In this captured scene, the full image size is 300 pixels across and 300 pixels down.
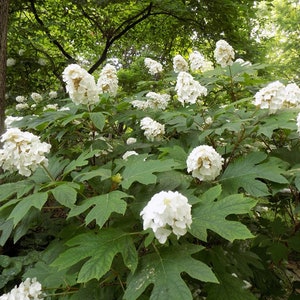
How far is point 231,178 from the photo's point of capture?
2.12 m

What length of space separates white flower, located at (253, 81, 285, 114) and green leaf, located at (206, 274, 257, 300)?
116 centimetres

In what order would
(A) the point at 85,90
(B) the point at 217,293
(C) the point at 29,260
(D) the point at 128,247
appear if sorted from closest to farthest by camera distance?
(D) the point at 128,247, (B) the point at 217,293, (A) the point at 85,90, (C) the point at 29,260

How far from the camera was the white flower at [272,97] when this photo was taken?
224 cm

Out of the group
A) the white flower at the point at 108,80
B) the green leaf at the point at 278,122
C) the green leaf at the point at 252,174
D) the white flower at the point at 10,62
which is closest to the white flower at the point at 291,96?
the green leaf at the point at 278,122

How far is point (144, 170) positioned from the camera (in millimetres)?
1912

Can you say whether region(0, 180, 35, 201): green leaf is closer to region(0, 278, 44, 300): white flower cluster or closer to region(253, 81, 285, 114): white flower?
region(0, 278, 44, 300): white flower cluster

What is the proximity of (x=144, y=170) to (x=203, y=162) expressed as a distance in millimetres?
364

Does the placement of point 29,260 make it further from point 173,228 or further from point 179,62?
point 179,62

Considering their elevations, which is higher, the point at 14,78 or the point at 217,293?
the point at 14,78

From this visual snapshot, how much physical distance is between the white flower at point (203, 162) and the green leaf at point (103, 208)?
50 cm

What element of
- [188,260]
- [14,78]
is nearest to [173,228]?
[188,260]

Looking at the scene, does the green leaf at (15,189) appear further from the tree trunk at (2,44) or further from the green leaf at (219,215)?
the tree trunk at (2,44)

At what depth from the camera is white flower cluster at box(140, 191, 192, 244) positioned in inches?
57.4

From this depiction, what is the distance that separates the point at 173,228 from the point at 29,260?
214 cm
